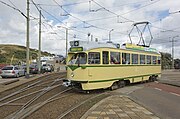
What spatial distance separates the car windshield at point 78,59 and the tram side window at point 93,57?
283mm

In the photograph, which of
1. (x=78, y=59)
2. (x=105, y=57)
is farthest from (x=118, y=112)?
(x=105, y=57)

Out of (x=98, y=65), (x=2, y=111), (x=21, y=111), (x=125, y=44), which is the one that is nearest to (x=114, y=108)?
(x=21, y=111)

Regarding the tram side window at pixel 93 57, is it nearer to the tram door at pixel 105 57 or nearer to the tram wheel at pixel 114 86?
the tram door at pixel 105 57

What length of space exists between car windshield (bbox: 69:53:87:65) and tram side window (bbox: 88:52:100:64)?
0.28 m

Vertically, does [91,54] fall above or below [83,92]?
above

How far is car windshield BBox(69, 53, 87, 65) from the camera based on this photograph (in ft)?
47.4

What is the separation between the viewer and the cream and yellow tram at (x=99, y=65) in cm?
1429

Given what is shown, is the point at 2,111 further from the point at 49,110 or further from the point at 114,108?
the point at 114,108

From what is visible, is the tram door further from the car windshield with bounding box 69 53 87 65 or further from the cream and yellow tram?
the car windshield with bounding box 69 53 87 65

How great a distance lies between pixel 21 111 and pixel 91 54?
616cm

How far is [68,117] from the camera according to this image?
862 cm

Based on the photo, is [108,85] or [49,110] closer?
[49,110]

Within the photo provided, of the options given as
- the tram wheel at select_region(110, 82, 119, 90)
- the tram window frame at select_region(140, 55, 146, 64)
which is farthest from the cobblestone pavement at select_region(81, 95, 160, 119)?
the tram window frame at select_region(140, 55, 146, 64)

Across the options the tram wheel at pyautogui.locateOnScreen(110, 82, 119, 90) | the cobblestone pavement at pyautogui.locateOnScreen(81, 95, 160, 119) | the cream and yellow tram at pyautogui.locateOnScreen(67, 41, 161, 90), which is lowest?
the cobblestone pavement at pyautogui.locateOnScreen(81, 95, 160, 119)
